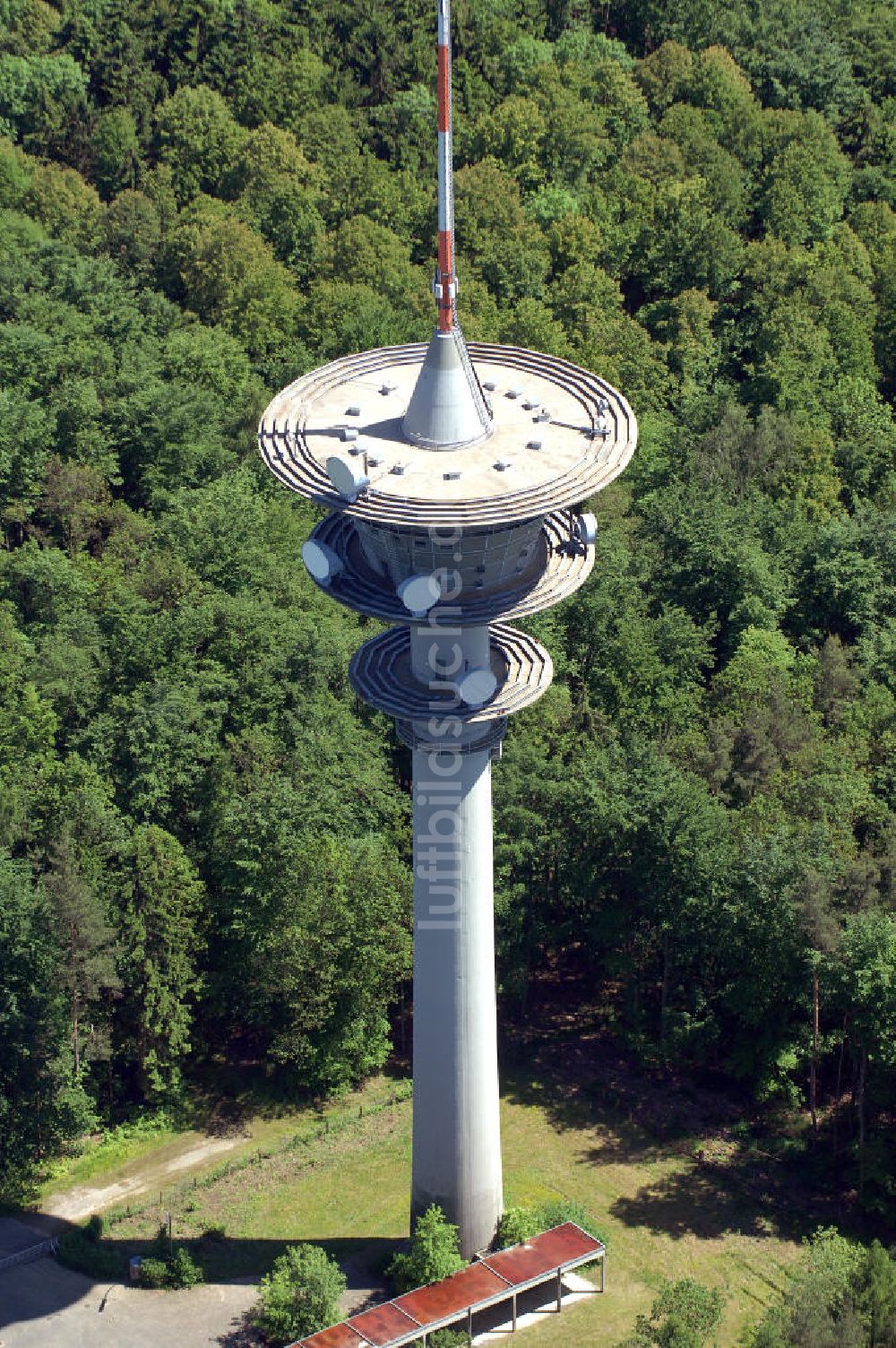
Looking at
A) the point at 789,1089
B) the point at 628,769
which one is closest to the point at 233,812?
the point at 628,769

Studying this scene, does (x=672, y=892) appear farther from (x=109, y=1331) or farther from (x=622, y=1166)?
(x=109, y=1331)

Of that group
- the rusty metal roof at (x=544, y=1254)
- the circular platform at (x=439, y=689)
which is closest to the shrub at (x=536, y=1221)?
the rusty metal roof at (x=544, y=1254)

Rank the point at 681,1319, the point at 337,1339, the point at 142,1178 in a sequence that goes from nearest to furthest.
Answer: the point at 681,1319, the point at 337,1339, the point at 142,1178

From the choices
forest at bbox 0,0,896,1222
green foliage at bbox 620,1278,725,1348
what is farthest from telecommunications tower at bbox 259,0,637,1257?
forest at bbox 0,0,896,1222

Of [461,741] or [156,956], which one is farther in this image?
[156,956]

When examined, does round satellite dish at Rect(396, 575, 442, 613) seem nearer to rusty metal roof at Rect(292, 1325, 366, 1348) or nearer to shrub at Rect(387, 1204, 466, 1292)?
shrub at Rect(387, 1204, 466, 1292)

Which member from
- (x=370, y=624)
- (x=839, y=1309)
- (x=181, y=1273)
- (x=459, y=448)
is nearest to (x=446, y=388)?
(x=459, y=448)

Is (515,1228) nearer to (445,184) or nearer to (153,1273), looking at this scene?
(153,1273)

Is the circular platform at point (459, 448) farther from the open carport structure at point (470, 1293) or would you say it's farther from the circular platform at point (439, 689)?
the open carport structure at point (470, 1293)
